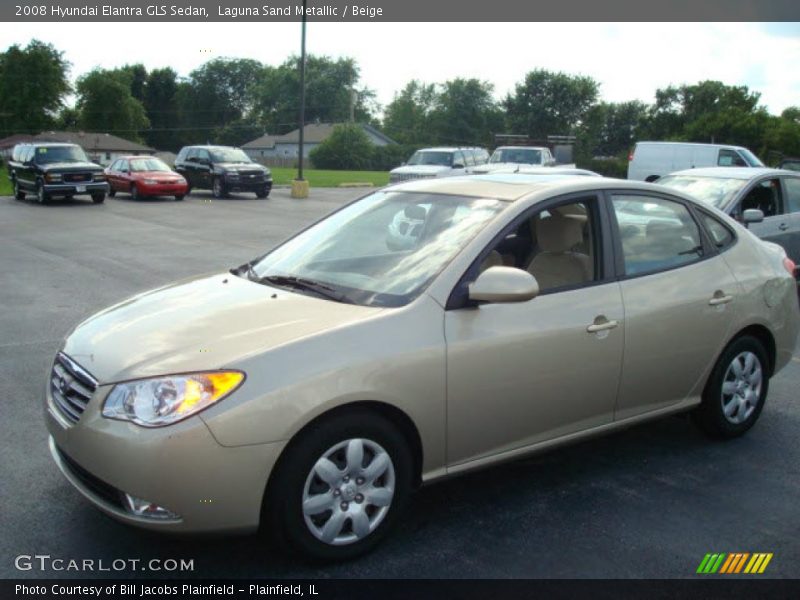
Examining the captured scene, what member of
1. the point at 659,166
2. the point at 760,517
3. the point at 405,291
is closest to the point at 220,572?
the point at 405,291

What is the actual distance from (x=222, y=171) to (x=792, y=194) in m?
21.1

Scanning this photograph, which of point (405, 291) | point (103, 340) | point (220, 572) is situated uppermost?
point (405, 291)

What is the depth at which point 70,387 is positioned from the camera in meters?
3.51

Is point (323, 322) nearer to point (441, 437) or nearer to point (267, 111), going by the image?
point (441, 437)

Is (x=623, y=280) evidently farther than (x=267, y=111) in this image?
No

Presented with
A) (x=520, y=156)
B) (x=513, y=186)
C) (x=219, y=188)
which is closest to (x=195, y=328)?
(x=513, y=186)

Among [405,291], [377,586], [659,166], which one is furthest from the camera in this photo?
[659,166]

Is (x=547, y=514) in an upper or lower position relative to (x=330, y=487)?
lower

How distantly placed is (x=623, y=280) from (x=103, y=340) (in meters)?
2.67

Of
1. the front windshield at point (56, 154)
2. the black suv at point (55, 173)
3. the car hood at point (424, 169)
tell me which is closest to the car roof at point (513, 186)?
the car hood at point (424, 169)

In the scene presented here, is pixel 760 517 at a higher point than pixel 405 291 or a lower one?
lower

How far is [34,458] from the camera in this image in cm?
448

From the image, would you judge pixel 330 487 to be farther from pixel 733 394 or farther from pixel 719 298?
pixel 733 394

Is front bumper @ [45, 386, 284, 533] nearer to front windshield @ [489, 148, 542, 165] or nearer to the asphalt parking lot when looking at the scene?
the asphalt parking lot
